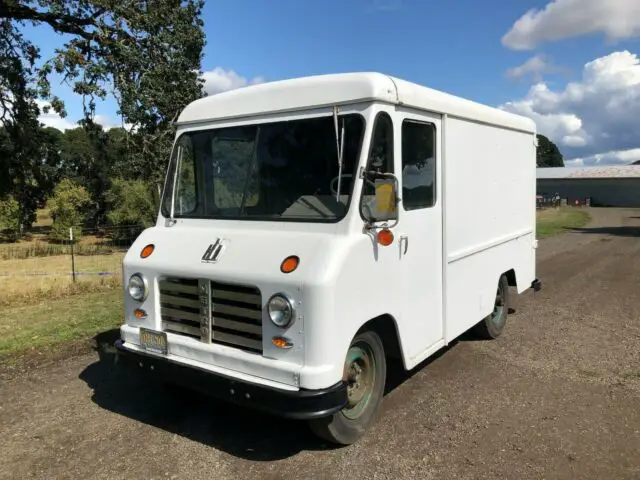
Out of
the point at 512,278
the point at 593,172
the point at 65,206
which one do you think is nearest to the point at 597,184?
the point at 593,172

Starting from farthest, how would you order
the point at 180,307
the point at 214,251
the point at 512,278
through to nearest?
the point at 512,278 < the point at 180,307 < the point at 214,251

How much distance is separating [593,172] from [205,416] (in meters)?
72.3

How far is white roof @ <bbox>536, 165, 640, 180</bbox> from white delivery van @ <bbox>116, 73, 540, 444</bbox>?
204 feet

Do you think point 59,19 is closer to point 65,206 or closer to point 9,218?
point 65,206

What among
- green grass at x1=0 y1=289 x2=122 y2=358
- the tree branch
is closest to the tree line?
the tree branch

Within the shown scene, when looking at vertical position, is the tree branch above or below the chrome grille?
above

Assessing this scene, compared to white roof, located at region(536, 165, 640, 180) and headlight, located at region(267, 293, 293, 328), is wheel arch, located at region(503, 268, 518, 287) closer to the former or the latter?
headlight, located at region(267, 293, 293, 328)

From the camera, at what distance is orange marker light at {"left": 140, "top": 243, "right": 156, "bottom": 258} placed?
426 centimetres

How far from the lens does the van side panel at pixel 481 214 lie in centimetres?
497

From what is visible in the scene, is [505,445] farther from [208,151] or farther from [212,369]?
[208,151]

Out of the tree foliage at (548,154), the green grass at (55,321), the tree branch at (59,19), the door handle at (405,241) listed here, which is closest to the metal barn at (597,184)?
the tree foliage at (548,154)

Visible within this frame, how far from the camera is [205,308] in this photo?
3859mm

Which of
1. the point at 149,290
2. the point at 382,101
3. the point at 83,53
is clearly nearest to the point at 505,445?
the point at 382,101

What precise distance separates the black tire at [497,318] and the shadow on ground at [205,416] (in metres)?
1.21
